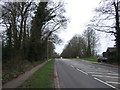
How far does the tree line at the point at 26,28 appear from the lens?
58.8 feet

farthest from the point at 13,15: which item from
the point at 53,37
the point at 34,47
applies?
the point at 53,37

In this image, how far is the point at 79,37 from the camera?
300 feet

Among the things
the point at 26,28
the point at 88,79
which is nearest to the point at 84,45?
the point at 26,28

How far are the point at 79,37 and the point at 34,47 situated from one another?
63864mm

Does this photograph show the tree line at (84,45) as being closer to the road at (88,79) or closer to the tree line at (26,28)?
the tree line at (26,28)

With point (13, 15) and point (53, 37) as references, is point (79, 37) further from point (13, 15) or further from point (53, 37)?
point (13, 15)

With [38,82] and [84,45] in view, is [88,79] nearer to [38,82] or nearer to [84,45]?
[38,82]

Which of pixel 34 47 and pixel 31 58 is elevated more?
pixel 34 47

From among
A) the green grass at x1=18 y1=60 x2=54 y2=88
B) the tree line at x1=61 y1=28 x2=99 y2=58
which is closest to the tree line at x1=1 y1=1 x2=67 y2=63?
the green grass at x1=18 y1=60 x2=54 y2=88

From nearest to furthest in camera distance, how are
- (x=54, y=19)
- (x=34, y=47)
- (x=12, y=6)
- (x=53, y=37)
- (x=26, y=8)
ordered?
(x=12, y=6), (x=26, y=8), (x=34, y=47), (x=54, y=19), (x=53, y=37)

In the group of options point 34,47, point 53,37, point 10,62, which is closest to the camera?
point 10,62

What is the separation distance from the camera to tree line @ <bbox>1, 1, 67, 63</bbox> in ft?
58.8

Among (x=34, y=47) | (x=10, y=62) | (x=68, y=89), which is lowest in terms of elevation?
(x=68, y=89)

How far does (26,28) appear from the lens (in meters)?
31.1
